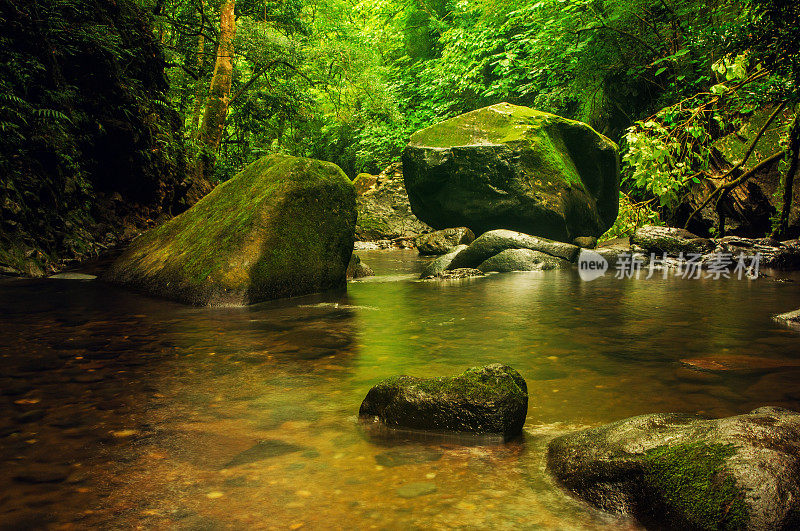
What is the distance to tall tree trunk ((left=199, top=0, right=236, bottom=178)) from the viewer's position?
1177 cm

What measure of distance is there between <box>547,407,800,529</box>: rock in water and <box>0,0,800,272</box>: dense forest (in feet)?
15.1

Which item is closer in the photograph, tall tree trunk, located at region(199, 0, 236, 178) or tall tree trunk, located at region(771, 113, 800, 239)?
tall tree trunk, located at region(771, 113, 800, 239)

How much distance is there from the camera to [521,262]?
9.41 metres

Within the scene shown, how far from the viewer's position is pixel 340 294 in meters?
6.39

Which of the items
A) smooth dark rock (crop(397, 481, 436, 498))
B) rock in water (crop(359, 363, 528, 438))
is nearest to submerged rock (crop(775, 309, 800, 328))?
rock in water (crop(359, 363, 528, 438))

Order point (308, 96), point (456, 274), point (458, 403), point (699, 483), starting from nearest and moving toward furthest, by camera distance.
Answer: point (699, 483) < point (458, 403) < point (456, 274) < point (308, 96)

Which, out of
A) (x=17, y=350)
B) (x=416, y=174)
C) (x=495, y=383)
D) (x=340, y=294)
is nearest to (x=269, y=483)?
(x=495, y=383)

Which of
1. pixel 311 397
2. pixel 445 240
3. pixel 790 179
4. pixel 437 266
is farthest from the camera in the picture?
pixel 445 240

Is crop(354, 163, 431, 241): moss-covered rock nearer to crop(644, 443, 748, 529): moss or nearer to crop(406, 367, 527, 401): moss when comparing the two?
crop(406, 367, 527, 401): moss

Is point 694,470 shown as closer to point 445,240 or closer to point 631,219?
point 445,240

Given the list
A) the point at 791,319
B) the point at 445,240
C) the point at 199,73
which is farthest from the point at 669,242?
the point at 199,73

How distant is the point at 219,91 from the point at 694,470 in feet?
40.4

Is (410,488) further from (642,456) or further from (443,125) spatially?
(443,125)

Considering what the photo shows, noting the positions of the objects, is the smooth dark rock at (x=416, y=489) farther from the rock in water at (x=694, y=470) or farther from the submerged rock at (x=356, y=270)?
the submerged rock at (x=356, y=270)
